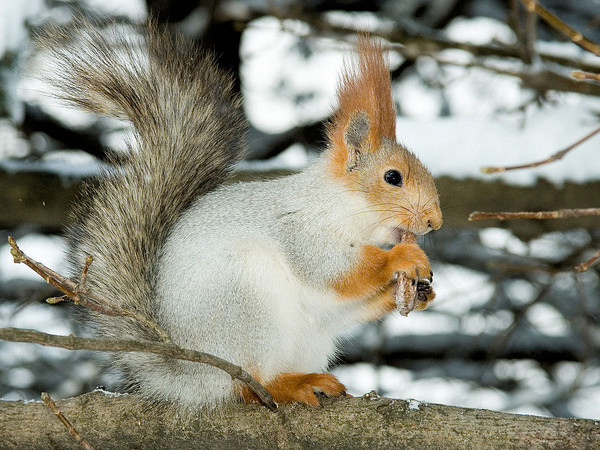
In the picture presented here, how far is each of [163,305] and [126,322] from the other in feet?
0.32

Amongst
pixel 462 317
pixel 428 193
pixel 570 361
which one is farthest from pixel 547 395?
pixel 428 193

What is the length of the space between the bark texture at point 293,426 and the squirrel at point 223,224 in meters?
0.05

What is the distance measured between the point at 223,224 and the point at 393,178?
44cm

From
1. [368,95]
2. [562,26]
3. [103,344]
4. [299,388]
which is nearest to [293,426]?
[299,388]

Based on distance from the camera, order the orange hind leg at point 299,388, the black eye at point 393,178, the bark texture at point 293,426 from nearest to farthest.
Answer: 1. the bark texture at point 293,426
2. the orange hind leg at point 299,388
3. the black eye at point 393,178

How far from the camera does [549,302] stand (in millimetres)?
3461

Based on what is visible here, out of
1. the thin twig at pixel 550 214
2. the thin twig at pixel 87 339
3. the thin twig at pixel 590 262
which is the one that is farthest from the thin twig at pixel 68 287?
the thin twig at pixel 590 262

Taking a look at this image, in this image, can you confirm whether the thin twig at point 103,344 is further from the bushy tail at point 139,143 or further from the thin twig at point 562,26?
the thin twig at point 562,26

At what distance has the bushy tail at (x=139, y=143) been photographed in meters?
1.76

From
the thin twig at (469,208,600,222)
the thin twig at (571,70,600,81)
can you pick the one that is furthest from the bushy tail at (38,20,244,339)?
the thin twig at (571,70,600,81)

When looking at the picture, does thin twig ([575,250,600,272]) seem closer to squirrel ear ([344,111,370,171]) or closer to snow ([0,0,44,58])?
squirrel ear ([344,111,370,171])

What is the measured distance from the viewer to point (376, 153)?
1.90m

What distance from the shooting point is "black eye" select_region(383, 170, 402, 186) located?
1858 millimetres

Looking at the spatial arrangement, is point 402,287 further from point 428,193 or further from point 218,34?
point 218,34
